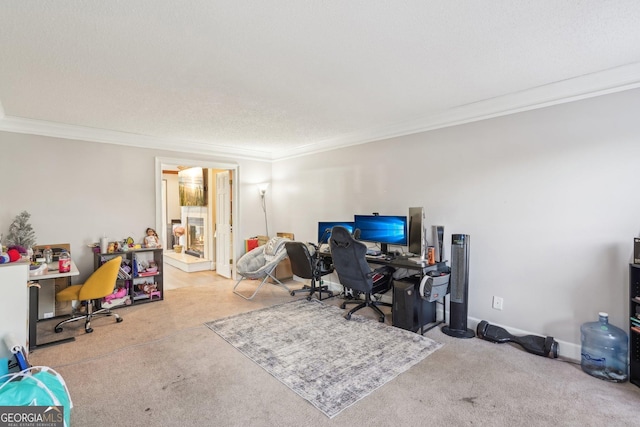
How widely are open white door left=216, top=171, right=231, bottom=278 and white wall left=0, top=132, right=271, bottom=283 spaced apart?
1154mm

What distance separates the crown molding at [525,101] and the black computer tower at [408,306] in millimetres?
1837

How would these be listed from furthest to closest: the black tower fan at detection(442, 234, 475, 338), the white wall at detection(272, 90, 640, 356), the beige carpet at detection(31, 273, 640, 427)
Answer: the black tower fan at detection(442, 234, 475, 338), the white wall at detection(272, 90, 640, 356), the beige carpet at detection(31, 273, 640, 427)

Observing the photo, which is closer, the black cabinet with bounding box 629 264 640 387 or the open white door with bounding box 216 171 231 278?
the black cabinet with bounding box 629 264 640 387

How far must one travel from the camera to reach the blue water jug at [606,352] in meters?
2.43

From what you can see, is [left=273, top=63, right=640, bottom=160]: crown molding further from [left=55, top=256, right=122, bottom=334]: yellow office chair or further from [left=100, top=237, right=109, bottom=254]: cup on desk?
[left=100, top=237, right=109, bottom=254]: cup on desk

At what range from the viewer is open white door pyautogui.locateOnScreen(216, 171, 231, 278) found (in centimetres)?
593

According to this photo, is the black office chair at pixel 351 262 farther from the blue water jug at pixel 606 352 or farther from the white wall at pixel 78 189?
the white wall at pixel 78 189

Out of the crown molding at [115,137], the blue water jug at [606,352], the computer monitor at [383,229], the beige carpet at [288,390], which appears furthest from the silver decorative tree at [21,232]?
the blue water jug at [606,352]

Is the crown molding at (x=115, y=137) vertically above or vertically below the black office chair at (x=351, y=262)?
above

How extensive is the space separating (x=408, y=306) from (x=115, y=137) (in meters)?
4.38

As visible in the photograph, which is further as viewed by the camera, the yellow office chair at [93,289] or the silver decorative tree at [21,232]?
the silver decorative tree at [21,232]

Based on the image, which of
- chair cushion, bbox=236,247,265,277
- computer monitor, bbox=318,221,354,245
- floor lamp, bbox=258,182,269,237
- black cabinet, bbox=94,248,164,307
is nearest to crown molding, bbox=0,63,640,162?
floor lamp, bbox=258,182,269,237

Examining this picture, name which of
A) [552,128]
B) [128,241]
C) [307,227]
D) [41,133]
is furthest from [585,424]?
[41,133]

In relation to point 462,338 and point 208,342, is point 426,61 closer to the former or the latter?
point 462,338
